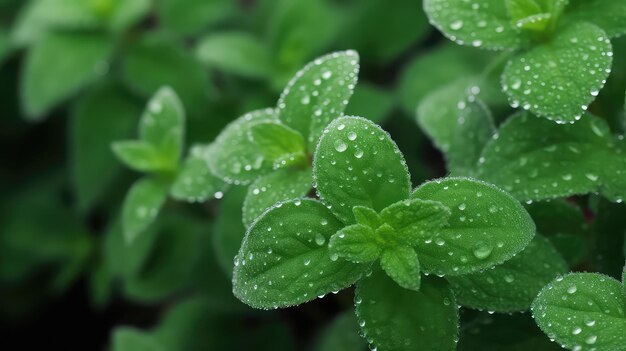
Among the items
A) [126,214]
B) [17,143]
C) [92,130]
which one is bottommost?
[17,143]

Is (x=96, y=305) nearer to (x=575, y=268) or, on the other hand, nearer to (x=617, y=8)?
(x=575, y=268)

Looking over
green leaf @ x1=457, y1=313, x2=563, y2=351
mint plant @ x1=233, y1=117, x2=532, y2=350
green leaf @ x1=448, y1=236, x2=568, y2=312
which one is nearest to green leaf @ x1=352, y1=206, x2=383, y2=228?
mint plant @ x1=233, y1=117, x2=532, y2=350

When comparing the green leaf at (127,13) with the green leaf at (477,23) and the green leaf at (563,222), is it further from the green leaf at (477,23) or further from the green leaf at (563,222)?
the green leaf at (563,222)

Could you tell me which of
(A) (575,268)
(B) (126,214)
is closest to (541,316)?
(A) (575,268)

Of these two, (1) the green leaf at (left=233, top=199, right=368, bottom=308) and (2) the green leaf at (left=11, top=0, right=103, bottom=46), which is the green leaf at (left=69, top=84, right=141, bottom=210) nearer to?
(2) the green leaf at (left=11, top=0, right=103, bottom=46)

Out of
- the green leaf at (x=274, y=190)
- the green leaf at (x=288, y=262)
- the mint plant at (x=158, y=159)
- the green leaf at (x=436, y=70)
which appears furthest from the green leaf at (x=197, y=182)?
the green leaf at (x=436, y=70)

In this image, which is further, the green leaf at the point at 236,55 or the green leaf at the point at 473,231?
the green leaf at the point at 236,55
